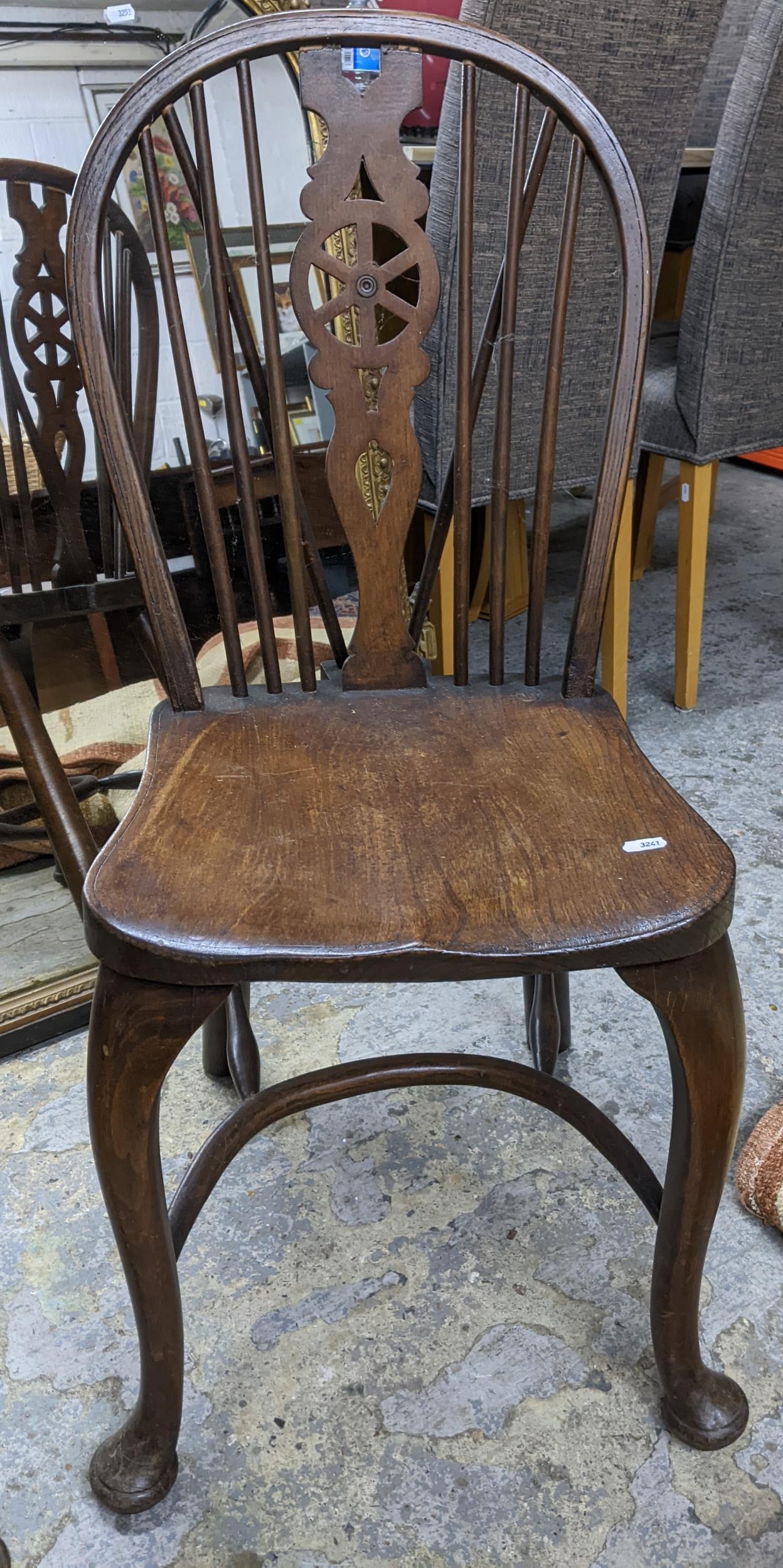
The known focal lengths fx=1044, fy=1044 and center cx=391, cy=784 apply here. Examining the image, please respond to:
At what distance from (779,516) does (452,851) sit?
2471 millimetres

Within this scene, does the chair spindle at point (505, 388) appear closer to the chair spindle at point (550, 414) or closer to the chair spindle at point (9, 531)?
the chair spindle at point (550, 414)

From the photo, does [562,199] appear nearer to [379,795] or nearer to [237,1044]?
[379,795]

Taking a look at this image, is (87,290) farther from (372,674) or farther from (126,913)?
(126,913)

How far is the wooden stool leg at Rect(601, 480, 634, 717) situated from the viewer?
5.73 feet

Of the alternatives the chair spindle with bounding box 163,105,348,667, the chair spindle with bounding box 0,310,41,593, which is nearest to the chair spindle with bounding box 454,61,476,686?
the chair spindle with bounding box 163,105,348,667

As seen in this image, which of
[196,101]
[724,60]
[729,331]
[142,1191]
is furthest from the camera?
[724,60]

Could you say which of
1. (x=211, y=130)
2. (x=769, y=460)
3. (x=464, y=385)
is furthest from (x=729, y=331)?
(x=769, y=460)

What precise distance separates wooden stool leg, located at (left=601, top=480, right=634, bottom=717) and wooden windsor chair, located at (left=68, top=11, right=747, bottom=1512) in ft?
2.91

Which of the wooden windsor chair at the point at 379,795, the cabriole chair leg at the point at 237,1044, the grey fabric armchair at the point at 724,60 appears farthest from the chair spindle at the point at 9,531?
the grey fabric armchair at the point at 724,60

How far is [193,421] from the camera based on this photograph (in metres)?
0.84

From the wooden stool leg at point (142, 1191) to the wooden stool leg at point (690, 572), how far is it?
1452mm

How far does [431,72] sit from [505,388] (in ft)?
4.02

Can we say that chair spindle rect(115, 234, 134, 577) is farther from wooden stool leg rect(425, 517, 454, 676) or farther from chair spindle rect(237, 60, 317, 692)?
wooden stool leg rect(425, 517, 454, 676)

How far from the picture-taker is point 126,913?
24.1 inches
